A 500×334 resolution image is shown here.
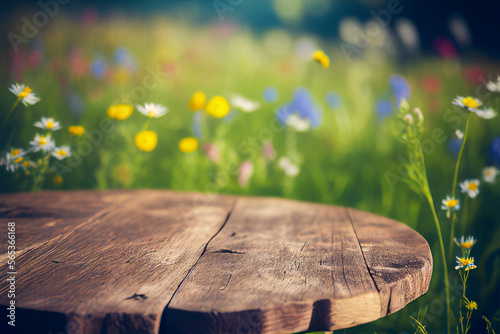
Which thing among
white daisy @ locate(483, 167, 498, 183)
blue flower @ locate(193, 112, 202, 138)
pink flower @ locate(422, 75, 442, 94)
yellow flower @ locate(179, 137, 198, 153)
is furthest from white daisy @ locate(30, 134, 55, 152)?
pink flower @ locate(422, 75, 442, 94)

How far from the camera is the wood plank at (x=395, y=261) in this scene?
0.82 m

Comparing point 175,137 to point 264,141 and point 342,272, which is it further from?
point 342,272

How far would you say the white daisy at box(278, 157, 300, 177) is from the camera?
216 cm

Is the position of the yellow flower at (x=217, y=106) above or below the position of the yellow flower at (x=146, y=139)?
above

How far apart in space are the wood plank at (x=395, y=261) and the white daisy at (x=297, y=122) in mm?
967

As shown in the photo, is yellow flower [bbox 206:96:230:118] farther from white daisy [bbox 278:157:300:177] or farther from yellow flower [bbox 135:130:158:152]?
white daisy [bbox 278:157:300:177]

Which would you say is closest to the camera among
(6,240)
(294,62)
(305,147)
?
(6,240)

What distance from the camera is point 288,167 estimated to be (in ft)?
7.14

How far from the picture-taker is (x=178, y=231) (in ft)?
3.84

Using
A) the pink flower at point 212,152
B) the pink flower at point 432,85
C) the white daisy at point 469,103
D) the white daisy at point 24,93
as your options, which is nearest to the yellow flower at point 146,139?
the white daisy at point 24,93

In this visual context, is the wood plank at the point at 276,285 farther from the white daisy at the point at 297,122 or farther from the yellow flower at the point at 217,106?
the white daisy at the point at 297,122

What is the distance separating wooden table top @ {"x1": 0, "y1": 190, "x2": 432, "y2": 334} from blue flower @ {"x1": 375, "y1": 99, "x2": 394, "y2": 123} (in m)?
1.30

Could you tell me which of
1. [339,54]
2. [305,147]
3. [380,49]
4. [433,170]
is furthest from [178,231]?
[339,54]

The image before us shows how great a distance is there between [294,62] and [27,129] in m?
2.05
